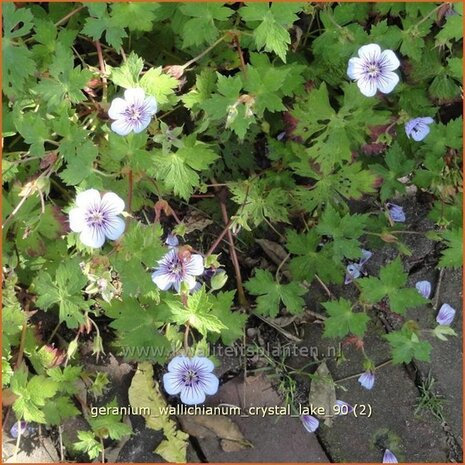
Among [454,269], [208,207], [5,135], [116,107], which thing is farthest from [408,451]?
[5,135]

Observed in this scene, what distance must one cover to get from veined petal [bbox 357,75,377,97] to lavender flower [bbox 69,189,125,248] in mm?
848

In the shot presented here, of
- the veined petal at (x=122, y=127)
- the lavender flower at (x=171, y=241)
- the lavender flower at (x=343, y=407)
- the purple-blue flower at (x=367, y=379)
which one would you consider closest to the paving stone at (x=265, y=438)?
the lavender flower at (x=343, y=407)

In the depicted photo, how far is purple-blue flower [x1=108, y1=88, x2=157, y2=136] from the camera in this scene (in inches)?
73.5

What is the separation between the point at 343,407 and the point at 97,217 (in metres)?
1.24

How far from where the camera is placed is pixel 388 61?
6.65ft

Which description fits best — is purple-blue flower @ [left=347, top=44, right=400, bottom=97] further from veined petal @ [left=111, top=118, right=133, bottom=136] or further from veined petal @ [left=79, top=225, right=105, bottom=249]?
veined petal @ [left=79, top=225, right=105, bottom=249]

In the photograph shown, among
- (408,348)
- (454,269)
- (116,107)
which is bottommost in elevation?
(408,348)

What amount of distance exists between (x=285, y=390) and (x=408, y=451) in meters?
0.52

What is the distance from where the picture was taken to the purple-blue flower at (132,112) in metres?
1.87

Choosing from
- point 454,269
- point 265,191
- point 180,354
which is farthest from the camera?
point 454,269

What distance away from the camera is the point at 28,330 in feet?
7.55

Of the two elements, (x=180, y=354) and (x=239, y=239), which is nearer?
(x=180, y=354)

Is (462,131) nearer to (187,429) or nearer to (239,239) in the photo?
(239,239)

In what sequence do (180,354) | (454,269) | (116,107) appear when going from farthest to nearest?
(454,269) → (180,354) → (116,107)
